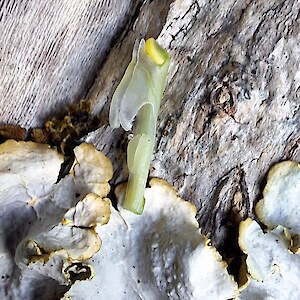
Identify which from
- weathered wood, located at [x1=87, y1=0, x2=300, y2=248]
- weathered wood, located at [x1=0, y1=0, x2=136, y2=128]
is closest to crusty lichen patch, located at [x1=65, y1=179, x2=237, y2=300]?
weathered wood, located at [x1=87, y1=0, x2=300, y2=248]

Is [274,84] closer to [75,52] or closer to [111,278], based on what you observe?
[75,52]

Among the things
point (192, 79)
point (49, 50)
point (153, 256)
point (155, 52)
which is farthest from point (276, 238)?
point (49, 50)

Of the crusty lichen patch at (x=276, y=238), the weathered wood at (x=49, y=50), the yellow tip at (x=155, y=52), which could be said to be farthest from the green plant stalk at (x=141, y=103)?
the crusty lichen patch at (x=276, y=238)

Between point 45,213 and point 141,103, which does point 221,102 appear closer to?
point 141,103

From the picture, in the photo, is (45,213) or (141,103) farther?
(45,213)

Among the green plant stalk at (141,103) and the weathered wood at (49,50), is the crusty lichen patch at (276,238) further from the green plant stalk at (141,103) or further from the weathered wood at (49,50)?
the weathered wood at (49,50)

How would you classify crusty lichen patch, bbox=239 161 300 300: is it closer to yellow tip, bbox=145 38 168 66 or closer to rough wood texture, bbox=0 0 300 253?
rough wood texture, bbox=0 0 300 253
